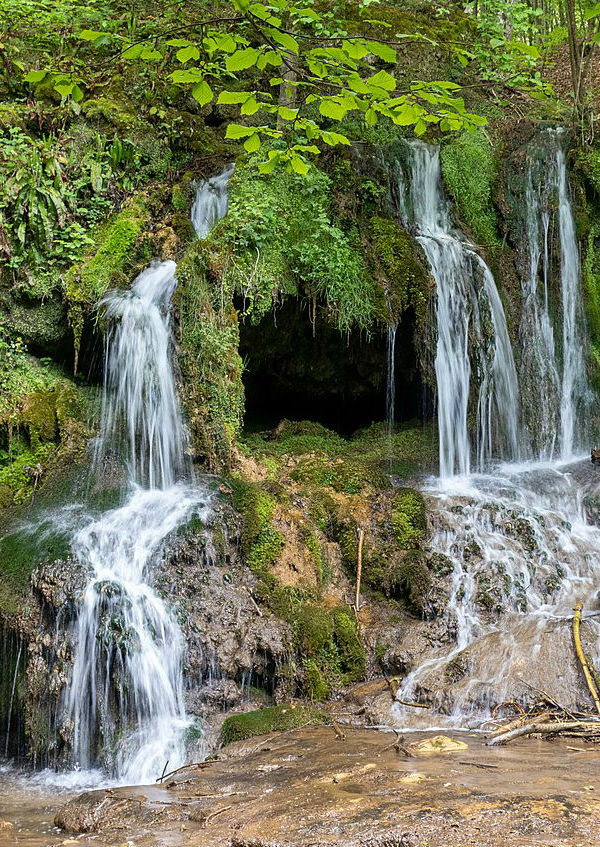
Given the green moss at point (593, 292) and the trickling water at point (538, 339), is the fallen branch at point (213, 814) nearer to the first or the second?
the trickling water at point (538, 339)

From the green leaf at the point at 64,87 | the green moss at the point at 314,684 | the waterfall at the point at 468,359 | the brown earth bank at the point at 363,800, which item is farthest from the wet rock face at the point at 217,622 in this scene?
the green leaf at the point at 64,87

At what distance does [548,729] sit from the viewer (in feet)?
15.8

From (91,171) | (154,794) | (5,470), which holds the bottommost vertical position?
(154,794)

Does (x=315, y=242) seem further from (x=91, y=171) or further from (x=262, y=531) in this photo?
(x=262, y=531)

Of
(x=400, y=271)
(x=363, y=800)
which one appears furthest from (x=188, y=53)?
(x=400, y=271)

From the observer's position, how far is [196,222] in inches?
390

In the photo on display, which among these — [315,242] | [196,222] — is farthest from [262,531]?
[196,222]

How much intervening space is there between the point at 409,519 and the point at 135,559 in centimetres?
303

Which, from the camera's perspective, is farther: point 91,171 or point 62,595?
point 91,171

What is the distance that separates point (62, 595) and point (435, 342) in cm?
567

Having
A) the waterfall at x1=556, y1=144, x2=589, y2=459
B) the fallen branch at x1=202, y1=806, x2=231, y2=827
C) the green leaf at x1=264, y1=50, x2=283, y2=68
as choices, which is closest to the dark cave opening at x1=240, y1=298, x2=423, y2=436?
the waterfall at x1=556, y1=144, x2=589, y2=459

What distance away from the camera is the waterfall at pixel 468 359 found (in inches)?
377

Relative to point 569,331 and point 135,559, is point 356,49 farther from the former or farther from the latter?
point 569,331

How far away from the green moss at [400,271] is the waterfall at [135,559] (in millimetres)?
2776
